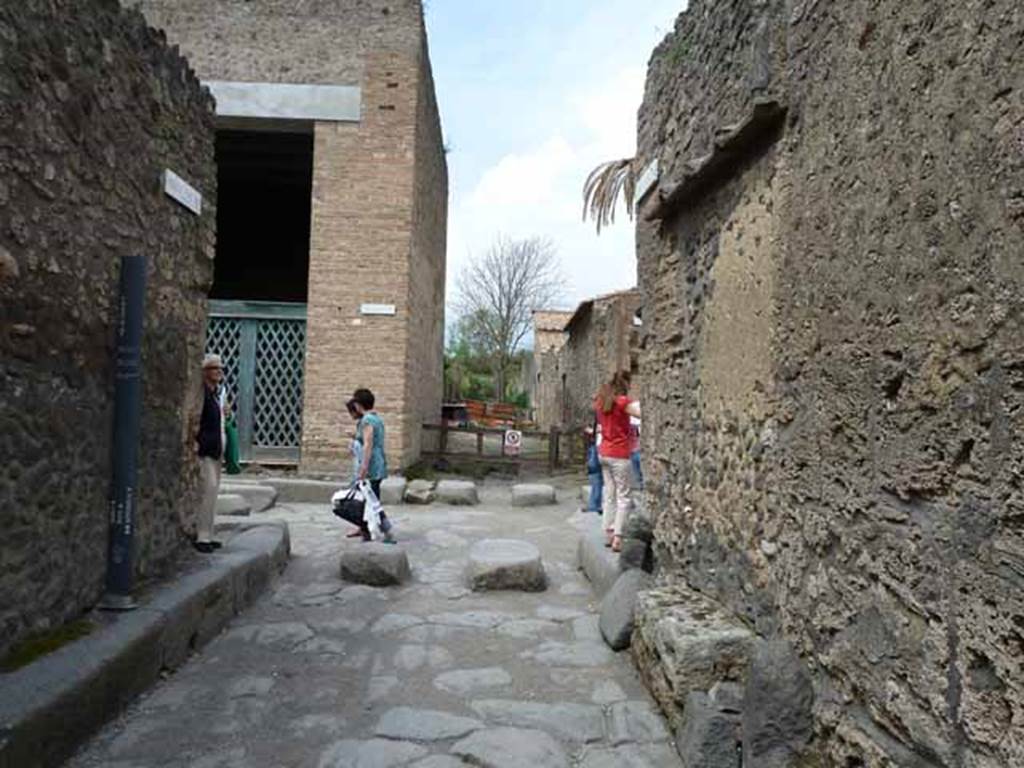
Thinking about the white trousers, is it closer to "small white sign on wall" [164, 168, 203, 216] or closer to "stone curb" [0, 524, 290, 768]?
"stone curb" [0, 524, 290, 768]

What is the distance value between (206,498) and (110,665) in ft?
7.14

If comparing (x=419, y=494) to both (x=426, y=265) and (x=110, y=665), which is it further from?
(x=110, y=665)

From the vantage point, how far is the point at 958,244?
1883 mm

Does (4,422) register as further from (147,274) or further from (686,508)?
(686,508)

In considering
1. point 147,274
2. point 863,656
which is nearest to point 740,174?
point 863,656

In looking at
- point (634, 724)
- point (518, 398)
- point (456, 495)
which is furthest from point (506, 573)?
point (518, 398)

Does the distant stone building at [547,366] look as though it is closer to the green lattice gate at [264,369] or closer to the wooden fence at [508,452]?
the wooden fence at [508,452]

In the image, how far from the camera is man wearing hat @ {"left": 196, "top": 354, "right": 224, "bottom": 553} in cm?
519

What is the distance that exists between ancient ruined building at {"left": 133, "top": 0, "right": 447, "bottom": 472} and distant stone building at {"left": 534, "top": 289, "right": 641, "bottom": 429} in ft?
10.5

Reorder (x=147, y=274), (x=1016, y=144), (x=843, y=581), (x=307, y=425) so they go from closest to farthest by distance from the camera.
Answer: (x=1016, y=144) < (x=843, y=581) < (x=147, y=274) < (x=307, y=425)

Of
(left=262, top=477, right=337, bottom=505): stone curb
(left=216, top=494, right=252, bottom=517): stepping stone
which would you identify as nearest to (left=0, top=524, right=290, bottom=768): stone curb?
(left=216, top=494, right=252, bottom=517): stepping stone

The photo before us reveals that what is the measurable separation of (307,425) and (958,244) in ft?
31.0

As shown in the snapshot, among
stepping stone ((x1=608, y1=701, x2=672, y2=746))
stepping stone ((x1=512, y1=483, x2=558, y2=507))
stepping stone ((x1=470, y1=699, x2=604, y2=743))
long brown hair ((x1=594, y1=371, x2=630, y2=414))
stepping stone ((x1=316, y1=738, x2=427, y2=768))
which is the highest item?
long brown hair ((x1=594, y1=371, x2=630, y2=414))

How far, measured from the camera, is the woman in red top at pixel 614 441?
5723 mm
